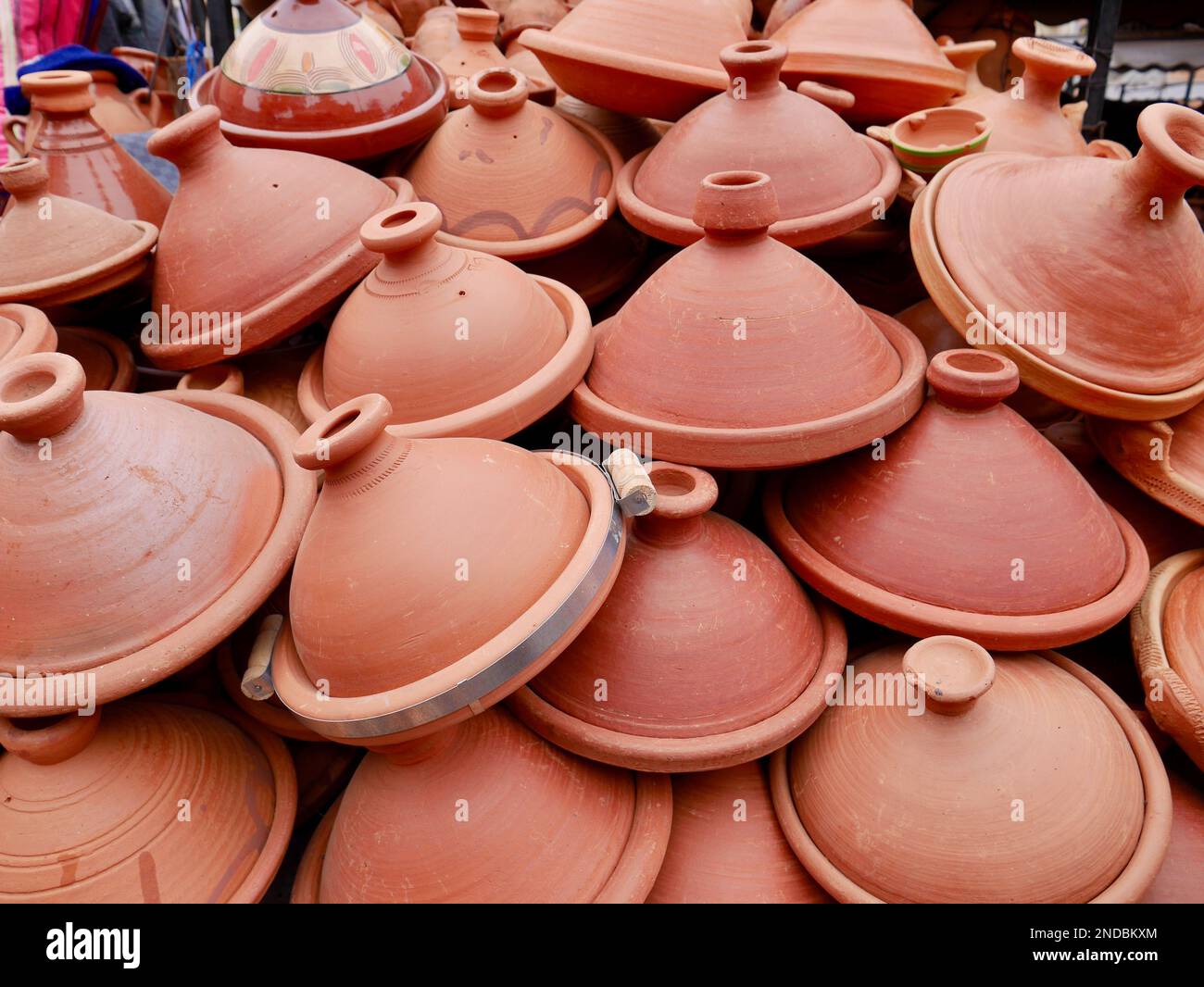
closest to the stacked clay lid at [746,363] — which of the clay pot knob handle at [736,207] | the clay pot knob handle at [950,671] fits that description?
the clay pot knob handle at [736,207]

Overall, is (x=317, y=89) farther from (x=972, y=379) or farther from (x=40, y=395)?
(x=972, y=379)

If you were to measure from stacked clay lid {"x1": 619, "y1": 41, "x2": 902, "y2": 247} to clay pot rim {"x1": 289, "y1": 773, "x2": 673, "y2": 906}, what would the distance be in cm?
159

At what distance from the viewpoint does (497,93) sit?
306cm

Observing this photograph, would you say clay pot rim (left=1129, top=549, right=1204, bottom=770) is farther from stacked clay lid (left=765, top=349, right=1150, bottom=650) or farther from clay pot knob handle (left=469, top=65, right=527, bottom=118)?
clay pot knob handle (left=469, top=65, right=527, bottom=118)

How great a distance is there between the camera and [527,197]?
10.1 ft

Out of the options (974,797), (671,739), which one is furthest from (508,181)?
(974,797)

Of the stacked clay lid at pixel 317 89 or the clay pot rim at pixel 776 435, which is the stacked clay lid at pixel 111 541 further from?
the stacked clay lid at pixel 317 89

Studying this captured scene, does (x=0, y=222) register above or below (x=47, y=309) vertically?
above

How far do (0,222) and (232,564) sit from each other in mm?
1504

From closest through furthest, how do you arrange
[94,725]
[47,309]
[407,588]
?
[407,588] < [94,725] < [47,309]

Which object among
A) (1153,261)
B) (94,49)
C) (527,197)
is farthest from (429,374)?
(94,49)

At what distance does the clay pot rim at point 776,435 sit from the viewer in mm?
2256

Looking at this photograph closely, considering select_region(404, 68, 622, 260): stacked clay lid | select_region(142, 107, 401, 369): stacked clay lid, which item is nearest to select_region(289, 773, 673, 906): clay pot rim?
select_region(142, 107, 401, 369): stacked clay lid

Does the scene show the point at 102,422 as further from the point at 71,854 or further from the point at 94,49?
the point at 94,49
